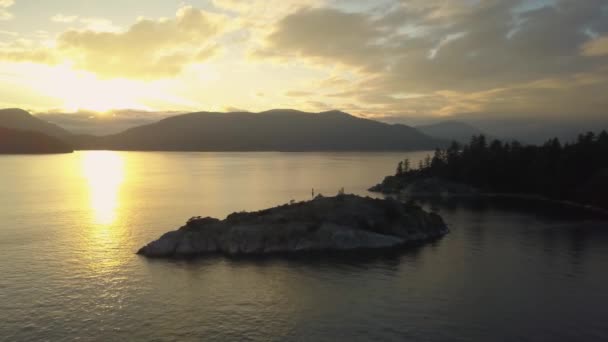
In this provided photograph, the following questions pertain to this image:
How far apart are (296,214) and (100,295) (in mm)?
47340

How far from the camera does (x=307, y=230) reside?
98.7 m

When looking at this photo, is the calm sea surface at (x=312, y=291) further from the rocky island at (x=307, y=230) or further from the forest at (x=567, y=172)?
the forest at (x=567, y=172)

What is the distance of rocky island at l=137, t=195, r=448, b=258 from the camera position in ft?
303

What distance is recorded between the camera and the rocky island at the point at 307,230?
3639 inches

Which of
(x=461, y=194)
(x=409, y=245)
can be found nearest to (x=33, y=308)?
(x=409, y=245)

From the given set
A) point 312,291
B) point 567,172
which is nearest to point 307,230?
point 312,291

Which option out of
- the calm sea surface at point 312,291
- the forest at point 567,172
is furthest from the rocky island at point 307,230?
the forest at point 567,172

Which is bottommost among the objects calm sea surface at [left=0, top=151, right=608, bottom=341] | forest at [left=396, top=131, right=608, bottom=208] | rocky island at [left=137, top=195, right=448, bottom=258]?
calm sea surface at [left=0, top=151, right=608, bottom=341]

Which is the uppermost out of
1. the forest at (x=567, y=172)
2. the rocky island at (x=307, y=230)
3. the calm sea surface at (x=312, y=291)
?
the forest at (x=567, y=172)

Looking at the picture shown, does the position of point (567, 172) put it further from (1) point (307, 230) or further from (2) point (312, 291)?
(2) point (312, 291)

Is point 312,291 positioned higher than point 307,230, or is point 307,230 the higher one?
point 307,230

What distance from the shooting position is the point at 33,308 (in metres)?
62.4

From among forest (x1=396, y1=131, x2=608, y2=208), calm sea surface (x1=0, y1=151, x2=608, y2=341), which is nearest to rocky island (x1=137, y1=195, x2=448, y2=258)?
calm sea surface (x1=0, y1=151, x2=608, y2=341)

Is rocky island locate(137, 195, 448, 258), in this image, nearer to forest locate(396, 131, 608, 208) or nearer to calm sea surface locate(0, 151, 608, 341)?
calm sea surface locate(0, 151, 608, 341)
